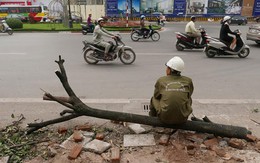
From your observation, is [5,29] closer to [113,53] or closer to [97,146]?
[113,53]

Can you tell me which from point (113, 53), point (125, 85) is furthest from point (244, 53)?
point (125, 85)

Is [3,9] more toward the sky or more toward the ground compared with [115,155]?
more toward the sky

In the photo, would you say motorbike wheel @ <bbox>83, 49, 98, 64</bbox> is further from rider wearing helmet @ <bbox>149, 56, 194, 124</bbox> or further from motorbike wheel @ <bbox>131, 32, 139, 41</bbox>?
motorbike wheel @ <bbox>131, 32, 139, 41</bbox>

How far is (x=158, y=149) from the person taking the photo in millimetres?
3066

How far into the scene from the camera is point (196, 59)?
8891 mm

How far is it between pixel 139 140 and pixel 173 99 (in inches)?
29.9

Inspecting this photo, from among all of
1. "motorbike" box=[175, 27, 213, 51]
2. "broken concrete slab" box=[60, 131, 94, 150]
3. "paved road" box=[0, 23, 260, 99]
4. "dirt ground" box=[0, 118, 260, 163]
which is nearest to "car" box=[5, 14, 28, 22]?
"paved road" box=[0, 23, 260, 99]

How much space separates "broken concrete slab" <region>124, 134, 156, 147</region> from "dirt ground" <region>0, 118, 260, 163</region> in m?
0.06

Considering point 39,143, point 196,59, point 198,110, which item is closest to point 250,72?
point 196,59

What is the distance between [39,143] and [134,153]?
4.25 feet

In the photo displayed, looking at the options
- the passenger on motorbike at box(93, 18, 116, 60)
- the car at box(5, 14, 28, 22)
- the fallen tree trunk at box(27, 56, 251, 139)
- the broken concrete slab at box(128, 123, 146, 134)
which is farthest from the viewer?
the car at box(5, 14, 28, 22)

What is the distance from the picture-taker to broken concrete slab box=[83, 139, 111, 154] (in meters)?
3.00

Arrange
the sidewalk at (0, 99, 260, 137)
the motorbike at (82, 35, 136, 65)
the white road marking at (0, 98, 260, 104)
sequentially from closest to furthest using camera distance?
the sidewalk at (0, 99, 260, 137), the white road marking at (0, 98, 260, 104), the motorbike at (82, 35, 136, 65)

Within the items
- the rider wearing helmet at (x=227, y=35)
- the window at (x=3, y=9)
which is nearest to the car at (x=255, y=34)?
the rider wearing helmet at (x=227, y=35)
